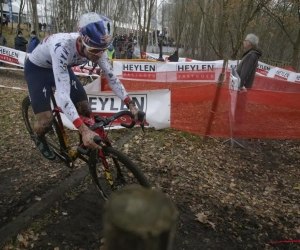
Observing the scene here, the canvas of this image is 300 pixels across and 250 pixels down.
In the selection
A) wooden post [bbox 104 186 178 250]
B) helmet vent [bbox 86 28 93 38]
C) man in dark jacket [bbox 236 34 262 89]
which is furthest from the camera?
man in dark jacket [bbox 236 34 262 89]

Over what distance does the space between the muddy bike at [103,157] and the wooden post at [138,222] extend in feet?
6.32

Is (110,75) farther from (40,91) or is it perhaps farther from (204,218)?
(204,218)

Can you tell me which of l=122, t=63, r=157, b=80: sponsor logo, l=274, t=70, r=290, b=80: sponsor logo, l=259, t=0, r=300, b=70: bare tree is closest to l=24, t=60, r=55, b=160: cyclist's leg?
l=122, t=63, r=157, b=80: sponsor logo

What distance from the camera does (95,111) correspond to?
5.71m

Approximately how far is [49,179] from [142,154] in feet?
5.41

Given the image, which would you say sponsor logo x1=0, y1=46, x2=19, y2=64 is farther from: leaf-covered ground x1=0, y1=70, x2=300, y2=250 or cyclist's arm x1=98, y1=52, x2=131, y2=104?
cyclist's arm x1=98, y1=52, x2=131, y2=104

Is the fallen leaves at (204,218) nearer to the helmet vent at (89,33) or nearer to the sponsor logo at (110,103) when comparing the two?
the helmet vent at (89,33)

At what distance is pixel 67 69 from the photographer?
10.2ft

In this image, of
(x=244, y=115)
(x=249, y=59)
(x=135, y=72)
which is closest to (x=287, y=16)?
(x=135, y=72)

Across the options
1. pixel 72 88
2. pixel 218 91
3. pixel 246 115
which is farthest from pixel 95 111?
pixel 246 115

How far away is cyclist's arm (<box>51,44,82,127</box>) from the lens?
2.87 m

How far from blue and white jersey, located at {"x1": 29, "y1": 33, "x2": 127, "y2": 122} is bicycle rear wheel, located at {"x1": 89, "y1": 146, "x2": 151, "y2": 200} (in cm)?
55

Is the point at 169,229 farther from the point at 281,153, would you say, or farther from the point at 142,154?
the point at 281,153

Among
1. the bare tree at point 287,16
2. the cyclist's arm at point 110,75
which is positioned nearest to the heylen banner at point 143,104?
the cyclist's arm at point 110,75
